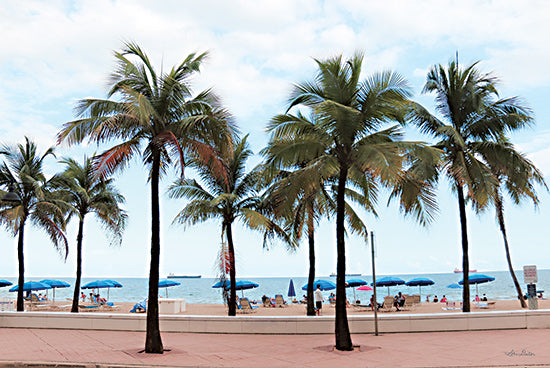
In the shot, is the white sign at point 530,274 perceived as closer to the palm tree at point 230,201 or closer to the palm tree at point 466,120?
the palm tree at point 466,120

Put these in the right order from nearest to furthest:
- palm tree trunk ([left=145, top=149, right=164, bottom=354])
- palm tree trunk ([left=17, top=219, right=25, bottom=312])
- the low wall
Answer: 1. palm tree trunk ([left=145, top=149, right=164, bottom=354])
2. the low wall
3. palm tree trunk ([left=17, top=219, right=25, bottom=312])

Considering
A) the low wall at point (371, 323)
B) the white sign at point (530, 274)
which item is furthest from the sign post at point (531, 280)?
the low wall at point (371, 323)

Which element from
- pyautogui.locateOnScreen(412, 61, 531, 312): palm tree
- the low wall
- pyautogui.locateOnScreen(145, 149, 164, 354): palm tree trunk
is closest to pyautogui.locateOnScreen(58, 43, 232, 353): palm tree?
pyautogui.locateOnScreen(145, 149, 164, 354): palm tree trunk

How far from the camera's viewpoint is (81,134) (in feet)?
41.5

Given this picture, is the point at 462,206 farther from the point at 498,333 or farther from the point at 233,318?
the point at 233,318

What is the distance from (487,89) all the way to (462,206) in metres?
4.58

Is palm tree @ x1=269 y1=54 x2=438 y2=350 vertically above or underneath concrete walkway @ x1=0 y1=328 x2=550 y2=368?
above

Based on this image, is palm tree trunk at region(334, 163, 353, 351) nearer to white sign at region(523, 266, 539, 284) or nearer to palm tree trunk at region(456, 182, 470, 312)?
white sign at region(523, 266, 539, 284)

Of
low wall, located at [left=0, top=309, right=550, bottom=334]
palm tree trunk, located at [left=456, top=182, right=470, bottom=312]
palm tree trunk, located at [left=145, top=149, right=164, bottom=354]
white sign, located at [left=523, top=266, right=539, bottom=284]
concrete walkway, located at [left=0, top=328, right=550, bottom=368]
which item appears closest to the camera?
concrete walkway, located at [left=0, top=328, right=550, bottom=368]

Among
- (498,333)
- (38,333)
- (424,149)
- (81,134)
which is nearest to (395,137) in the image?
(424,149)

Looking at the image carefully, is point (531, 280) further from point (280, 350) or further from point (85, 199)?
point (85, 199)

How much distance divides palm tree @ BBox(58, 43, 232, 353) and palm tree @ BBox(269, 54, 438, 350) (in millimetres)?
1937

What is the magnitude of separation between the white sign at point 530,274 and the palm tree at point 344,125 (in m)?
6.68

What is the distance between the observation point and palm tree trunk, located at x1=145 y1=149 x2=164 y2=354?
11.5 metres
